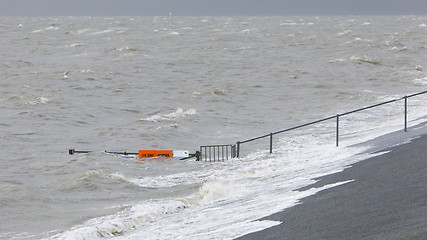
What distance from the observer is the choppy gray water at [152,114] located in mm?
17094

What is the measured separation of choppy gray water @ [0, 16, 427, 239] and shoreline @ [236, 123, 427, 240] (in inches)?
48.5

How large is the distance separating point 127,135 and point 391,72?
2957cm

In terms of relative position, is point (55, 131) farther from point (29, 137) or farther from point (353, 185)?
point (353, 185)

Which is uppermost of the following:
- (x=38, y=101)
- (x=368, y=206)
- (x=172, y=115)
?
(x=38, y=101)

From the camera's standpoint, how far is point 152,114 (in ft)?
122

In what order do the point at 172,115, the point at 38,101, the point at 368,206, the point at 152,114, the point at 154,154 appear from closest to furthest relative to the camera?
1. the point at 368,206
2. the point at 154,154
3. the point at 172,115
4. the point at 152,114
5. the point at 38,101

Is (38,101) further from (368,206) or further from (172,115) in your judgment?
(368,206)

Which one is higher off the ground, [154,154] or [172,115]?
[172,115]

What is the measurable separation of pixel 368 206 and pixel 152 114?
26.8m

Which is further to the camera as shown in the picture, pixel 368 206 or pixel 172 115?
pixel 172 115

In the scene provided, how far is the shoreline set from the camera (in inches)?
388

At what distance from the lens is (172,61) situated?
67.8m

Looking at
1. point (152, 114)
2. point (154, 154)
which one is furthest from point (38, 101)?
point (154, 154)

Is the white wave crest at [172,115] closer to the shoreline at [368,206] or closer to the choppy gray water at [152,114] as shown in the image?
the choppy gray water at [152,114]
